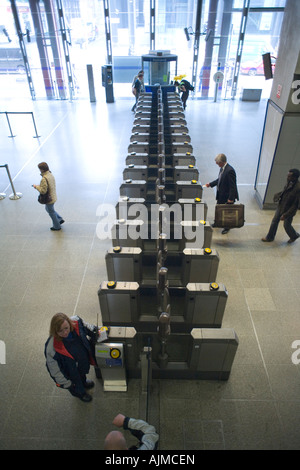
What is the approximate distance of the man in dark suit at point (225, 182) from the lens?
4.76m

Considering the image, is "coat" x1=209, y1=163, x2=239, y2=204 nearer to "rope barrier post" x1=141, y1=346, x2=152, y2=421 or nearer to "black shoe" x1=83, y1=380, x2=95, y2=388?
"rope barrier post" x1=141, y1=346, x2=152, y2=421

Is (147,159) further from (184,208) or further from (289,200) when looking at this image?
(289,200)

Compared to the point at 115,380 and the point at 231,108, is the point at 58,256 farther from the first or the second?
the point at 231,108

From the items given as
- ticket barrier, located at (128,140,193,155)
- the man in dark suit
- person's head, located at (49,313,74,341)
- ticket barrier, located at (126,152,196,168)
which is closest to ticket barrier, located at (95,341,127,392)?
person's head, located at (49,313,74,341)

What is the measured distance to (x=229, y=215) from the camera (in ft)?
15.9

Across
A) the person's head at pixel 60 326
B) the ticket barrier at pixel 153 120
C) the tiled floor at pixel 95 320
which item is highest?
the person's head at pixel 60 326

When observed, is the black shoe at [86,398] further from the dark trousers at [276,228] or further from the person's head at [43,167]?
the dark trousers at [276,228]

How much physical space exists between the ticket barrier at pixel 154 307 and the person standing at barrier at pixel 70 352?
551mm

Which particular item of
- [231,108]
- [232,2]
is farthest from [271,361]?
[232,2]

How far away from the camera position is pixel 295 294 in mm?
4129

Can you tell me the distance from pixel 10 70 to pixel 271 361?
15.2m

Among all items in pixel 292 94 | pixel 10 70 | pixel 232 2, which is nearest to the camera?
pixel 292 94

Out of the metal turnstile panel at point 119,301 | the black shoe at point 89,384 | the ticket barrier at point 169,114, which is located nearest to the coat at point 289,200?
the metal turnstile panel at point 119,301
